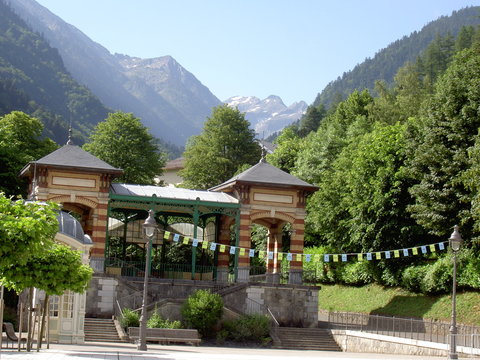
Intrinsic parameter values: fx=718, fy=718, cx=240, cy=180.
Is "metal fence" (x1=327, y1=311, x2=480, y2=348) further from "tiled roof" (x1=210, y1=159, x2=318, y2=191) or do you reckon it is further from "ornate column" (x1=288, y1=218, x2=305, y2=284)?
"tiled roof" (x1=210, y1=159, x2=318, y2=191)

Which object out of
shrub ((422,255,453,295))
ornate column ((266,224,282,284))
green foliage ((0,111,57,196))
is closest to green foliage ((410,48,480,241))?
shrub ((422,255,453,295))

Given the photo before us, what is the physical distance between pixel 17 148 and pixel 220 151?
1088 inches

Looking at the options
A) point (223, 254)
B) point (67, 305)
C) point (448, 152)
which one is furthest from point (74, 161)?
point (448, 152)

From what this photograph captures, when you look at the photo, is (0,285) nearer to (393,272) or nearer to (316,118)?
(393,272)

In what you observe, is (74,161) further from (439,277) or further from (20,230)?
(20,230)

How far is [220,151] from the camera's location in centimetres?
6856

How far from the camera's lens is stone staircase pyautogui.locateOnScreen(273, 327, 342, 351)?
32.8 metres

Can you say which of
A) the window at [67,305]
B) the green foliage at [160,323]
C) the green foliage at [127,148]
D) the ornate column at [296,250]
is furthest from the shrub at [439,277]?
the green foliage at [127,148]

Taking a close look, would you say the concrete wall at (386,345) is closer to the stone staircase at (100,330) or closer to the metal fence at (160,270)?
the metal fence at (160,270)

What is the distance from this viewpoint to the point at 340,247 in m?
46.3

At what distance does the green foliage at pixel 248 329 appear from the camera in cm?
3234

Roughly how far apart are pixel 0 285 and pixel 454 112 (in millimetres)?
26216

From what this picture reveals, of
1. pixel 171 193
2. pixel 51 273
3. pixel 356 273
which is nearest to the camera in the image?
pixel 51 273

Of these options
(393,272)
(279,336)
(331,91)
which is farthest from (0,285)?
(331,91)
